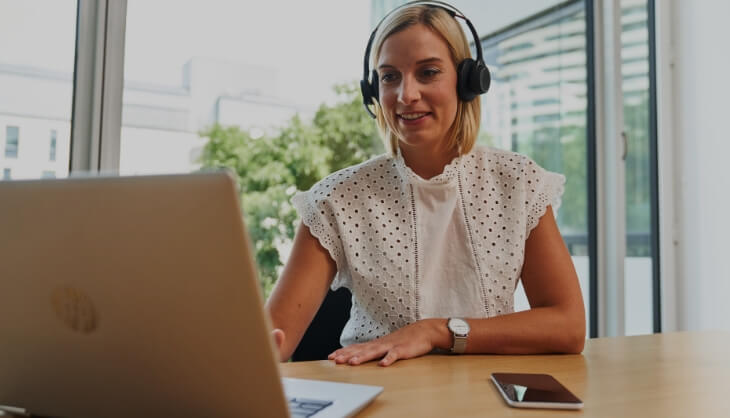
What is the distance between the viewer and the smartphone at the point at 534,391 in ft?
2.37

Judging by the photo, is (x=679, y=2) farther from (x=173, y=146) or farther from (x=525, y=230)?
(x=173, y=146)

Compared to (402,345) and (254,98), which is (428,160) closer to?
(402,345)

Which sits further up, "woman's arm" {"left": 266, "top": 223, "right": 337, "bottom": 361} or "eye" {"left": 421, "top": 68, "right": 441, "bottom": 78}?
"eye" {"left": 421, "top": 68, "right": 441, "bottom": 78}

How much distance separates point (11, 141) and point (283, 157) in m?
0.91

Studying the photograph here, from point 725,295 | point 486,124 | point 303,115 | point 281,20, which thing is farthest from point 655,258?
point 281,20

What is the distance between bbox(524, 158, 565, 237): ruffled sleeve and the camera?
1.39 m

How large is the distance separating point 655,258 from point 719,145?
613 mm

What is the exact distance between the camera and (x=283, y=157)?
7.55 ft

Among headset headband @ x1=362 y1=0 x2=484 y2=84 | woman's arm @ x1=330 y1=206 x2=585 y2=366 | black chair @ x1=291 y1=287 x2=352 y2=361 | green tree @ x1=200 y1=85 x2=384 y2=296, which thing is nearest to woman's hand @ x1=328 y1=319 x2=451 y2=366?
woman's arm @ x1=330 y1=206 x2=585 y2=366

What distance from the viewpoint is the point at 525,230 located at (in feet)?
4.53

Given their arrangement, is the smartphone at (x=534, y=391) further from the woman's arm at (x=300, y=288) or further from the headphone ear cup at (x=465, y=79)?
the headphone ear cup at (x=465, y=79)

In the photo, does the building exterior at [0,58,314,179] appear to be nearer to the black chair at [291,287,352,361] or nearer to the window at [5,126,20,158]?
the window at [5,126,20,158]

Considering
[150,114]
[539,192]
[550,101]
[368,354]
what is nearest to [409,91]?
[539,192]

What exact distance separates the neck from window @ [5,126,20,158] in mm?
1034
